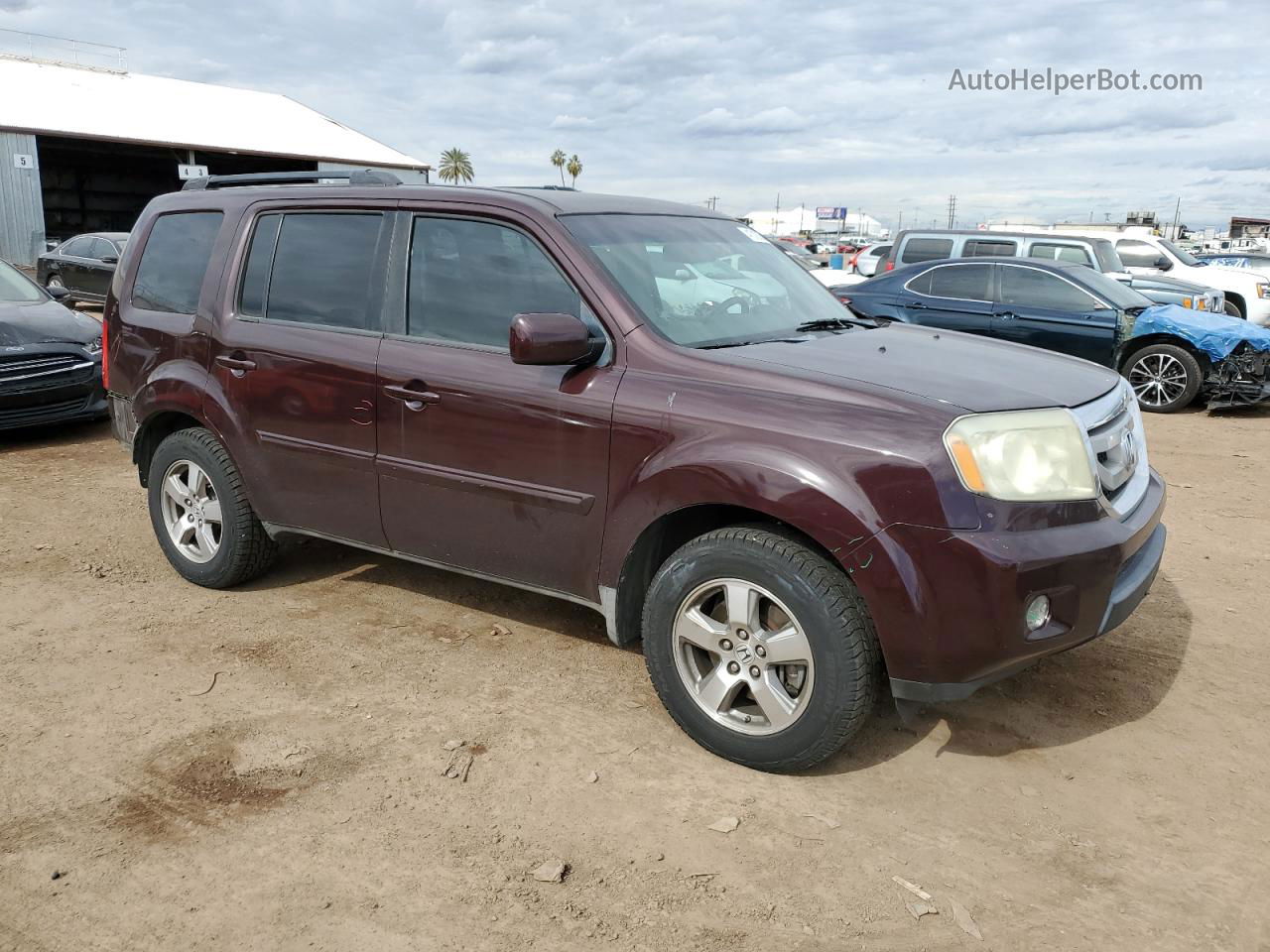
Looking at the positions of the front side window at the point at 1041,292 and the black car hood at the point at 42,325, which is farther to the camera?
the front side window at the point at 1041,292

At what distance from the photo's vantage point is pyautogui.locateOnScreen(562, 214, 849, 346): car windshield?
3629 millimetres

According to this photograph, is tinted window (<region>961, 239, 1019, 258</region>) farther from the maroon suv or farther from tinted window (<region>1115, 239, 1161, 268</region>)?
the maroon suv

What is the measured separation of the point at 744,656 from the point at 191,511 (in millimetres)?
2960

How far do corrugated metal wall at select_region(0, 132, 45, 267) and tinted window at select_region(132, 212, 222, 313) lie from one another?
81.1 feet

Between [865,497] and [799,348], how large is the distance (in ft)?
2.79

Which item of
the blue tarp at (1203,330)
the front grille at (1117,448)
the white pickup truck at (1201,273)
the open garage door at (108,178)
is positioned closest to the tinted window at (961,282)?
the blue tarp at (1203,330)

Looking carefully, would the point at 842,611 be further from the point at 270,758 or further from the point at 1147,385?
the point at 1147,385

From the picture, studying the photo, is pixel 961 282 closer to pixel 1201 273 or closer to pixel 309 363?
pixel 1201 273

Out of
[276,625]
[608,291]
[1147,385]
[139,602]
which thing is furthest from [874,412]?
[1147,385]

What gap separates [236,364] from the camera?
4371 mm

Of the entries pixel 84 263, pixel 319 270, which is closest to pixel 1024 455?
pixel 319 270

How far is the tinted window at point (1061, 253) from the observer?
12172 millimetres

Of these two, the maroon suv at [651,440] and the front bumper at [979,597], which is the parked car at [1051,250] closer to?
the maroon suv at [651,440]

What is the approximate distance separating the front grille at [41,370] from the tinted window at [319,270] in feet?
15.0
